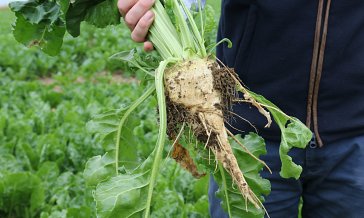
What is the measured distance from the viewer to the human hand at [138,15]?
6.75ft

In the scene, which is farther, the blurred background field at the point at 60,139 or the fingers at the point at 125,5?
the blurred background field at the point at 60,139

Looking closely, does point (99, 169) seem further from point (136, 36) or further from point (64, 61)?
point (64, 61)

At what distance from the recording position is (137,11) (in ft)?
6.76

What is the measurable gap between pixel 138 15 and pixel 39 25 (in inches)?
21.2

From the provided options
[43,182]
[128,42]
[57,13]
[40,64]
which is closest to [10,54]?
[40,64]

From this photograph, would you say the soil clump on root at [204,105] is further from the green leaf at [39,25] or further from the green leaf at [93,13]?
the green leaf at [39,25]

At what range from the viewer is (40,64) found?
9.63 metres

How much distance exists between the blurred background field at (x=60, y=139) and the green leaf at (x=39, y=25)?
0.37 metres

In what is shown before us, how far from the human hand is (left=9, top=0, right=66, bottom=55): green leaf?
1.27 feet

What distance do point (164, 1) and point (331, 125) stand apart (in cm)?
89

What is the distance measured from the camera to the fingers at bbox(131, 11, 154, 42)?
2064 mm

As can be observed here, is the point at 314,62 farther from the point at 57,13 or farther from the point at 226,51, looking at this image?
the point at 57,13

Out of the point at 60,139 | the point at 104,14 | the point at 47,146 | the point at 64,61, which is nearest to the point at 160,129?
the point at 104,14

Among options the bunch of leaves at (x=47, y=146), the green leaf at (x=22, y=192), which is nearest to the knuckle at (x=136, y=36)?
the bunch of leaves at (x=47, y=146)
